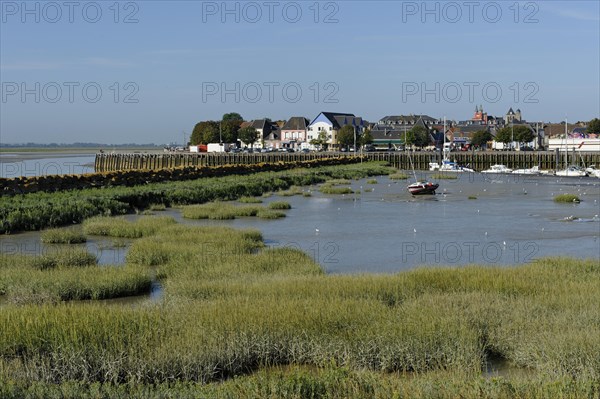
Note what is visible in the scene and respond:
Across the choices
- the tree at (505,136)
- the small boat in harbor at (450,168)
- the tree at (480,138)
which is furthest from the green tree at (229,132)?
the small boat in harbor at (450,168)

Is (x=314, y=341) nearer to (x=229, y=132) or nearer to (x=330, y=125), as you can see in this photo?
(x=330, y=125)

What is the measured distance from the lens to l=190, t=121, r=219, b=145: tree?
517 ft

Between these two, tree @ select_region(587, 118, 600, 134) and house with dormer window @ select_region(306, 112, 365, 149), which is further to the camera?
house with dormer window @ select_region(306, 112, 365, 149)

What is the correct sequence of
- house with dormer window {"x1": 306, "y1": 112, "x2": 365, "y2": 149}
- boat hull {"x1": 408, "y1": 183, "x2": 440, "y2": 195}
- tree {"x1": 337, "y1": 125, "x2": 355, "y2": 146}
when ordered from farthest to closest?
house with dormer window {"x1": 306, "y1": 112, "x2": 365, "y2": 149}, tree {"x1": 337, "y1": 125, "x2": 355, "y2": 146}, boat hull {"x1": 408, "y1": 183, "x2": 440, "y2": 195}

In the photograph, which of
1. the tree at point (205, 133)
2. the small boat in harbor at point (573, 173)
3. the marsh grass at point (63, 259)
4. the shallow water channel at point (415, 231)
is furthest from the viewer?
the tree at point (205, 133)

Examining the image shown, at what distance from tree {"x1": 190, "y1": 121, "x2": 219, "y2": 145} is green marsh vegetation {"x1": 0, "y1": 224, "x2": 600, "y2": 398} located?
472ft

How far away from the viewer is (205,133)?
157875 millimetres

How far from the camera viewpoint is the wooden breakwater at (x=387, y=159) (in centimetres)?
10200

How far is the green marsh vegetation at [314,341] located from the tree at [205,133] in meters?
144

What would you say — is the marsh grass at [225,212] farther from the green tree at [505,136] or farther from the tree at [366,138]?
the tree at [366,138]

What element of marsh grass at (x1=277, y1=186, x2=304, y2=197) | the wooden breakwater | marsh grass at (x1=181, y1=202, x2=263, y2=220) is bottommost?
marsh grass at (x1=181, y1=202, x2=263, y2=220)

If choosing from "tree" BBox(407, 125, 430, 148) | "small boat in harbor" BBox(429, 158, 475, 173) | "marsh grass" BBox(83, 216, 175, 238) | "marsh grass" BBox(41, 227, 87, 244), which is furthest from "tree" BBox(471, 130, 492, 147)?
"marsh grass" BBox(41, 227, 87, 244)

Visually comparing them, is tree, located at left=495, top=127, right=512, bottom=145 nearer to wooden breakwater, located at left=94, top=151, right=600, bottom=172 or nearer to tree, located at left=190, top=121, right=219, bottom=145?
wooden breakwater, located at left=94, top=151, right=600, bottom=172

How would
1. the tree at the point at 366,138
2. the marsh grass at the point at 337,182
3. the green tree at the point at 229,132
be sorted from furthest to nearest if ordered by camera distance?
the green tree at the point at 229,132 → the tree at the point at 366,138 → the marsh grass at the point at 337,182
